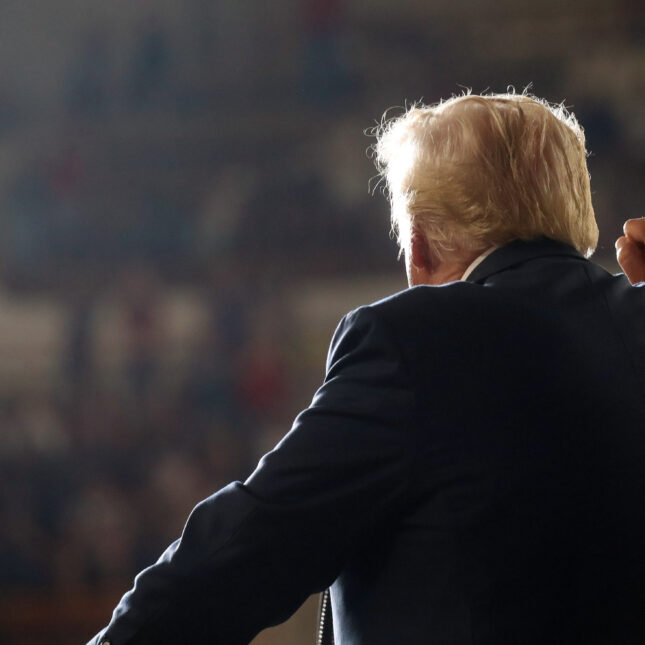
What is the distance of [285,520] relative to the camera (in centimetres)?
90

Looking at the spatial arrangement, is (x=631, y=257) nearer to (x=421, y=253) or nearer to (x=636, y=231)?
(x=636, y=231)

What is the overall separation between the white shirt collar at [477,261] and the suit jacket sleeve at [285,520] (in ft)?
0.78

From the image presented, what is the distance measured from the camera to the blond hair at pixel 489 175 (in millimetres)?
1129

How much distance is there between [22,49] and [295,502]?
332 centimetres

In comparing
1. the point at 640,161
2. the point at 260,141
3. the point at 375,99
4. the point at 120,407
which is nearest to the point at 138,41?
the point at 260,141

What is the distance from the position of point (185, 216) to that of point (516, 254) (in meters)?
2.75

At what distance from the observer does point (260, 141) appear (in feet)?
12.2

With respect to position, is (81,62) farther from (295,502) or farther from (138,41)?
(295,502)

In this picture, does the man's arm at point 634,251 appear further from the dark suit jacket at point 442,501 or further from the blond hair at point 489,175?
the dark suit jacket at point 442,501

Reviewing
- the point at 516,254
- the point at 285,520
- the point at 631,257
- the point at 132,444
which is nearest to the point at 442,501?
the point at 285,520

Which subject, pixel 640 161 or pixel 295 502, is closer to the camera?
pixel 295 502

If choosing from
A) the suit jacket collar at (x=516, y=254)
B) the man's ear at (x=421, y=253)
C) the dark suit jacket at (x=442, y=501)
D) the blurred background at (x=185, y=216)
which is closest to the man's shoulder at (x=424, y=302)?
the dark suit jacket at (x=442, y=501)

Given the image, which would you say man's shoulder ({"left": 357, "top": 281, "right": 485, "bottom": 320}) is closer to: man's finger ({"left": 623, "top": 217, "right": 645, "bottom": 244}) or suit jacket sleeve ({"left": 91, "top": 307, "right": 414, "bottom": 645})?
suit jacket sleeve ({"left": 91, "top": 307, "right": 414, "bottom": 645})

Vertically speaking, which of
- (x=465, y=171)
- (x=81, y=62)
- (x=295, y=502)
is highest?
(x=81, y=62)
